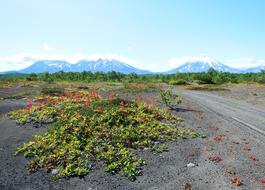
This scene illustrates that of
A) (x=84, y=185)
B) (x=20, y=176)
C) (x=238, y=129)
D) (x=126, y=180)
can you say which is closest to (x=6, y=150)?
(x=20, y=176)

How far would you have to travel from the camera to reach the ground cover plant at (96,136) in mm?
11758

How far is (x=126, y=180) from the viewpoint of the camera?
34.4 ft

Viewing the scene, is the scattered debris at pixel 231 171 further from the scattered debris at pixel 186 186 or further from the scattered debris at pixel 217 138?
the scattered debris at pixel 217 138

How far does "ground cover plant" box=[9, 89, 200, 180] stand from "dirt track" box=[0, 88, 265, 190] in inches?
18.5

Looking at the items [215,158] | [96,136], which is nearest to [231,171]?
[215,158]

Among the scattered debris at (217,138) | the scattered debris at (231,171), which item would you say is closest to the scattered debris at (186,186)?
the scattered debris at (231,171)

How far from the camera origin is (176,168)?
11367 millimetres

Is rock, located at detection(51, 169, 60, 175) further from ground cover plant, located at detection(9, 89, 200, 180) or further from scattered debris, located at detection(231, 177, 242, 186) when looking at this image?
scattered debris, located at detection(231, 177, 242, 186)

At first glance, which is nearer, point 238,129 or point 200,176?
point 200,176

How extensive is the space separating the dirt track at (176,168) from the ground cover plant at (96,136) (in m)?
0.47

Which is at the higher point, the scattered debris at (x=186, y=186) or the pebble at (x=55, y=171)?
the scattered debris at (x=186, y=186)

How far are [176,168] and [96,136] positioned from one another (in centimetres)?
478

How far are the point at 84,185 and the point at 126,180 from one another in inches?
59.7

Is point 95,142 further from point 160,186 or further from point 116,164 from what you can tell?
point 160,186
